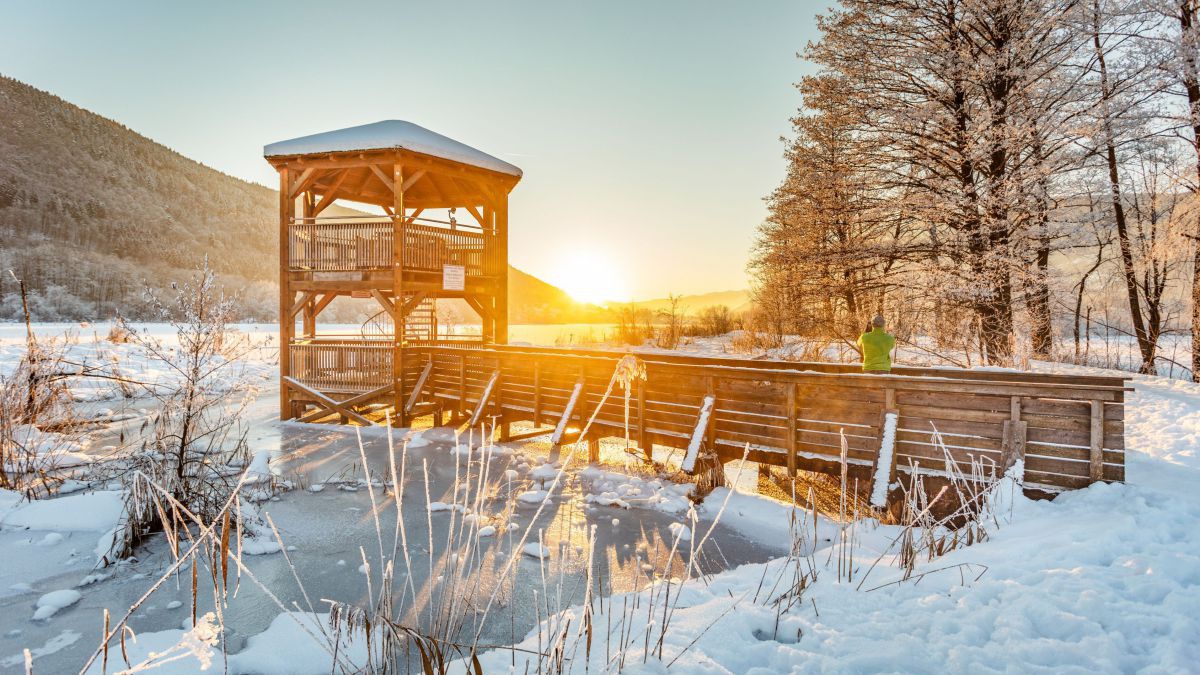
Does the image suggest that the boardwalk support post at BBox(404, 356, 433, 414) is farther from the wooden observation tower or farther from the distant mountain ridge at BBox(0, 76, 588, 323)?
the distant mountain ridge at BBox(0, 76, 588, 323)

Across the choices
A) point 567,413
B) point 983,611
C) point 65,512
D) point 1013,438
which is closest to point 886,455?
point 1013,438

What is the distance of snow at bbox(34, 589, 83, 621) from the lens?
4.76m

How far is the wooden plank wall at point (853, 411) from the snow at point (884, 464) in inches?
6.4

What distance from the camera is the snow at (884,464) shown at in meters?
6.94

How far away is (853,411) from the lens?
7.83 meters

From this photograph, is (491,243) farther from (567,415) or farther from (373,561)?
(373,561)

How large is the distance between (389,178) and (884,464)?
12634 millimetres

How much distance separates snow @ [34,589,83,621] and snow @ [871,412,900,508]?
7874 mm

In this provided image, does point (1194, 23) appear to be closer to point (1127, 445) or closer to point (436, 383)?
point (1127, 445)

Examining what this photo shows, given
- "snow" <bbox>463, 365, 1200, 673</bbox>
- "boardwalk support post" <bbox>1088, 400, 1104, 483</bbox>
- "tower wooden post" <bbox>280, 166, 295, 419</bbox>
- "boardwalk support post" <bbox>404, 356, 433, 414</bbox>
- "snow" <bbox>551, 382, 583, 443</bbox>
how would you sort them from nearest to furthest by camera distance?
"snow" <bbox>463, 365, 1200, 673</bbox>
"boardwalk support post" <bbox>1088, 400, 1104, 483</bbox>
"snow" <bbox>551, 382, 583, 443</bbox>
"boardwalk support post" <bbox>404, 356, 433, 414</bbox>
"tower wooden post" <bbox>280, 166, 295, 419</bbox>

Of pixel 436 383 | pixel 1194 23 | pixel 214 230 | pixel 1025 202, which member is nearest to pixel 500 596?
pixel 436 383

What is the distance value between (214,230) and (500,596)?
97882mm

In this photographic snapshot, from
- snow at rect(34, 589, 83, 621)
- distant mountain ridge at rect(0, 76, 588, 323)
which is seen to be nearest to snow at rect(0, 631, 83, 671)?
snow at rect(34, 589, 83, 621)

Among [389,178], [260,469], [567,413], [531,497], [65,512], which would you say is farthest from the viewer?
[389,178]
